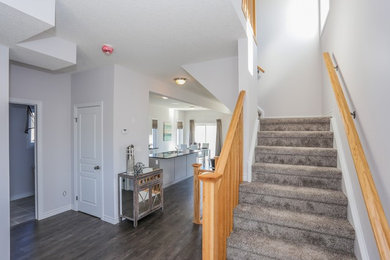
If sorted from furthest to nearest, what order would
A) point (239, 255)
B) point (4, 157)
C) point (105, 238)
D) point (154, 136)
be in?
1. point (154, 136)
2. point (105, 238)
3. point (4, 157)
4. point (239, 255)

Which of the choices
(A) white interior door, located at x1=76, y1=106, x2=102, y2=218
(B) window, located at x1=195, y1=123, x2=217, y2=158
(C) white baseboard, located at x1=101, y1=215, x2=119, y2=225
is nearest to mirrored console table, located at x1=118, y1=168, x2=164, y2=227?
(C) white baseboard, located at x1=101, y1=215, x2=119, y2=225

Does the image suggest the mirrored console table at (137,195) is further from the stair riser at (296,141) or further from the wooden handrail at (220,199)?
the stair riser at (296,141)

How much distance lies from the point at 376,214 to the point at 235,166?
1.22 meters

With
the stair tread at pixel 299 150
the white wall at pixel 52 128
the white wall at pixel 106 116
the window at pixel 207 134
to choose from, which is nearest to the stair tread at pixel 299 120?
the stair tread at pixel 299 150

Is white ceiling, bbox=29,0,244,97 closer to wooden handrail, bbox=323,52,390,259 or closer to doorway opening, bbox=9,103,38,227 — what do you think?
wooden handrail, bbox=323,52,390,259

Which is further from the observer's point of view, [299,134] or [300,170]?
[299,134]

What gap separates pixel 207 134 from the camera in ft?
34.2

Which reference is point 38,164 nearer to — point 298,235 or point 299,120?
point 298,235

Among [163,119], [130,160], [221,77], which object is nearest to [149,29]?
[221,77]

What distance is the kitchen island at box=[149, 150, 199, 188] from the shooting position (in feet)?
18.4

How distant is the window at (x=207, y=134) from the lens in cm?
1029

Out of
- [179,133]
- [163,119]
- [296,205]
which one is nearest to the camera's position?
[296,205]

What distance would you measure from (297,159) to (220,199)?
1.29 meters

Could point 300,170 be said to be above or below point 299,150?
below
